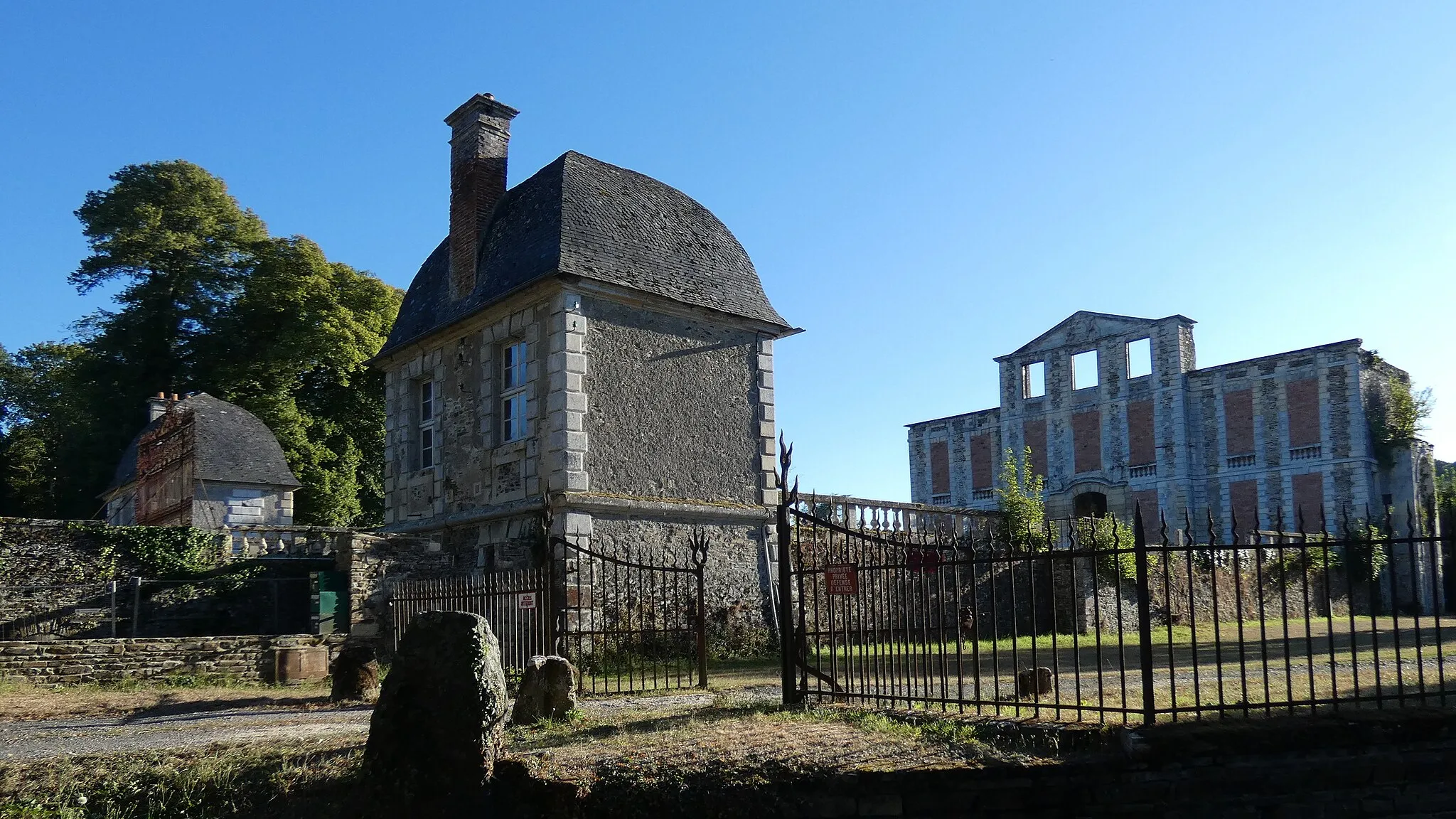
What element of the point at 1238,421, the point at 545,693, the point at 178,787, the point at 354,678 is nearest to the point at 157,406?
the point at 354,678

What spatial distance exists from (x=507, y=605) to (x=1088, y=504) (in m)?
30.9

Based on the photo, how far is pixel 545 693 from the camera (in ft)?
26.6

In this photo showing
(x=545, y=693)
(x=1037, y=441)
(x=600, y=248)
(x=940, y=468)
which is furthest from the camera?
(x=940, y=468)

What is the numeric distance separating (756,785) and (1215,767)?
103 inches

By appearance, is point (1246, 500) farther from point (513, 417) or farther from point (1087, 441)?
point (513, 417)

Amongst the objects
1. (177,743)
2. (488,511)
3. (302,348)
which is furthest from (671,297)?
(302,348)

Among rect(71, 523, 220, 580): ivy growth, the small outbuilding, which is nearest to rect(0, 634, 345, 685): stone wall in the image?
rect(71, 523, 220, 580): ivy growth

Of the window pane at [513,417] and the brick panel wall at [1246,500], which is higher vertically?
the window pane at [513,417]

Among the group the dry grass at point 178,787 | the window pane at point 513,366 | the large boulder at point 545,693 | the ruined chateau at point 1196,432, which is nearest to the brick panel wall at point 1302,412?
the ruined chateau at point 1196,432

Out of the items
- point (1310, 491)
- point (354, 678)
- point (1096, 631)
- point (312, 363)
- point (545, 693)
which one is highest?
point (312, 363)

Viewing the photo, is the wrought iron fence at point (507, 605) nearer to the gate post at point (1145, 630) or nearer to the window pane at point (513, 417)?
the window pane at point (513, 417)

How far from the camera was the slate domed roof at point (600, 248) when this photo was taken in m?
14.8

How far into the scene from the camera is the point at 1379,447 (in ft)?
109

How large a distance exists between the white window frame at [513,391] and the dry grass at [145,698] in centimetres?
443
